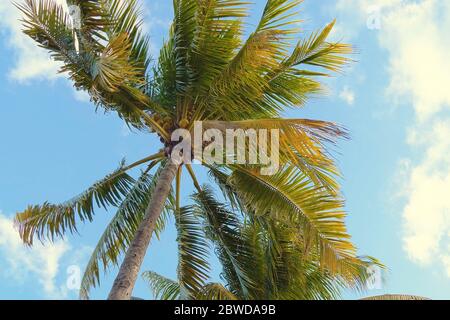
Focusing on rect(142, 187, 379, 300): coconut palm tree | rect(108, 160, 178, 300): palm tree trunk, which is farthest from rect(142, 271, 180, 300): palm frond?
rect(108, 160, 178, 300): palm tree trunk

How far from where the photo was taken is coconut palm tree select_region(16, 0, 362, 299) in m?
7.95

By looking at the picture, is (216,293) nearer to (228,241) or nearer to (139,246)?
(139,246)

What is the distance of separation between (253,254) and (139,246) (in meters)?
2.71

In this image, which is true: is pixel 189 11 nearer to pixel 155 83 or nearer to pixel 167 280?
pixel 155 83

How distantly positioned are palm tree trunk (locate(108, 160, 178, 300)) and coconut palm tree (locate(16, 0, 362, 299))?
0.7 inches

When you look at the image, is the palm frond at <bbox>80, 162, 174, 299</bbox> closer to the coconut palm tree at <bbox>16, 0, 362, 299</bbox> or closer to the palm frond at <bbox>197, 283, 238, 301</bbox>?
the coconut palm tree at <bbox>16, 0, 362, 299</bbox>

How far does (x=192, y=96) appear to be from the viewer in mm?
9430

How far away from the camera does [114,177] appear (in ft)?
32.7

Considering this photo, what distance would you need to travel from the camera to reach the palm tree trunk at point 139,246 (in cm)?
704
